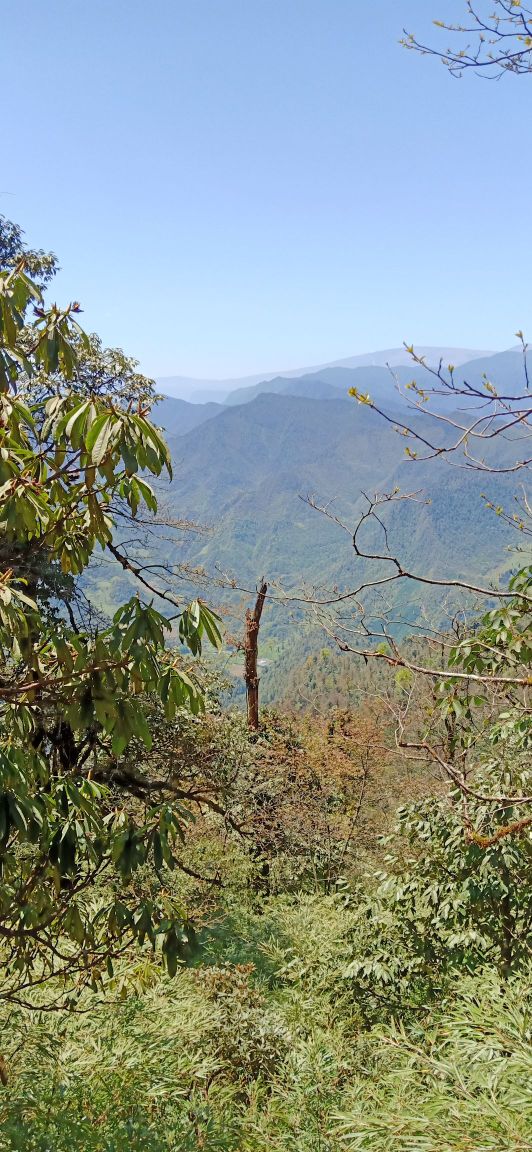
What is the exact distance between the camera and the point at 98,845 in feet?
8.43

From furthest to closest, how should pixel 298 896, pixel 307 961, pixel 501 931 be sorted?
1. pixel 298 896
2. pixel 307 961
3. pixel 501 931

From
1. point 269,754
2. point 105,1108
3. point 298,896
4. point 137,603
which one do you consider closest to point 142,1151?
point 105,1108

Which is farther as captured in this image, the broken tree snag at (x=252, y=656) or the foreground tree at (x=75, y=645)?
the broken tree snag at (x=252, y=656)

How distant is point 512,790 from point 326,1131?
2417 mm

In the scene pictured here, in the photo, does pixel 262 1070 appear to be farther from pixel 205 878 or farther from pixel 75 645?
pixel 205 878

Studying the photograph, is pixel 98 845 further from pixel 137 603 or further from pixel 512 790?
pixel 512 790

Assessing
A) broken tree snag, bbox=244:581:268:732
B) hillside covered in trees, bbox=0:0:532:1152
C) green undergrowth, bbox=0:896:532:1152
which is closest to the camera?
hillside covered in trees, bbox=0:0:532:1152

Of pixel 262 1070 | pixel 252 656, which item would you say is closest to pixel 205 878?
pixel 252 656

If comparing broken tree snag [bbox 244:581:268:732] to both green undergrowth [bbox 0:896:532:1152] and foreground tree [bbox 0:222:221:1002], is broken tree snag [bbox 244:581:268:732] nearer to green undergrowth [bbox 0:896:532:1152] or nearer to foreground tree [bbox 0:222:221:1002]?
green undergrowth [bbox 0:896:532:1152]

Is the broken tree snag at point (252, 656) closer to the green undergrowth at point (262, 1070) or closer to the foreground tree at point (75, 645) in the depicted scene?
the green undergrowth at point (262, 1070)

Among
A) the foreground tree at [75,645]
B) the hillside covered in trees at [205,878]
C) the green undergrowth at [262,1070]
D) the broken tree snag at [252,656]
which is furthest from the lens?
the broken tree snag at [252,656]

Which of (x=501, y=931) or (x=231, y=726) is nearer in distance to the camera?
(x=501, y=931)

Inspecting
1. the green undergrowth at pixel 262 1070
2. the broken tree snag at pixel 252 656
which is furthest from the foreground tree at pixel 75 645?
the broken tree snag at pixel 252 656

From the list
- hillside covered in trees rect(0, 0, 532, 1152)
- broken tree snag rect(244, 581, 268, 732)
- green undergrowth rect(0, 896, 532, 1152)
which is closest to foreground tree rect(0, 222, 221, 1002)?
hillside covered in trees rect(0, 0, 532, 1152)
